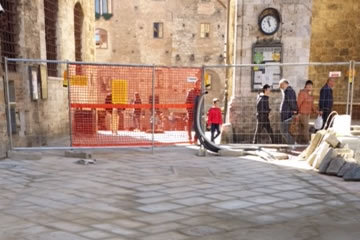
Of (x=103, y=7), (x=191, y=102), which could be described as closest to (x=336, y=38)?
(x=191, y=102)

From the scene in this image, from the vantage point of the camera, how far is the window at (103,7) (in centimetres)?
2871

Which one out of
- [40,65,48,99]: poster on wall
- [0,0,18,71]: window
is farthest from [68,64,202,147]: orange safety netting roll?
[0,0,18,71]: window

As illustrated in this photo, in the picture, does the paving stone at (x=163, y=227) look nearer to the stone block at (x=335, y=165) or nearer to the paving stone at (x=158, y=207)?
the paving stone at (x=158, y=207)

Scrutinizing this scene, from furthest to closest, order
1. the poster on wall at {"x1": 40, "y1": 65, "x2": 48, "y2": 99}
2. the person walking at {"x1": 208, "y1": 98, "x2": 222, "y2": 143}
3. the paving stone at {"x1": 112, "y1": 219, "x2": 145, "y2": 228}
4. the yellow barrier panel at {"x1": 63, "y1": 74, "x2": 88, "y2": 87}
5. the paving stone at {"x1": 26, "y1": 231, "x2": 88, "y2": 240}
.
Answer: the person walking at {"x1": 208, "y1": 98, "x2": 222, "y2": 143} < the poster on wall at {"x1": 40, "y1": 65, "x2": 48, "y2": 99} < the yellow barrier panel at {"x1": 63, "y1": 74, "x2": 88, "y2": 87} < the paving stone at {"x1": 112, "y1": 219, "x2": 145, "y2": 228} < the paving stone at {"x1": 26, "y1": 231, "x2": 88, "y2": 240}

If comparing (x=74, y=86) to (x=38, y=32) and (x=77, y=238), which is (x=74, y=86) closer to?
(x=38, y=32)

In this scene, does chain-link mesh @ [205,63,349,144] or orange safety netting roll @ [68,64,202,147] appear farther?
chain-link mesh @ [205,63,349,144]

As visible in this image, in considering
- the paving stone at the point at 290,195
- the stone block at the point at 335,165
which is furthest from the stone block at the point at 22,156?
the stone block at the point at 335,165

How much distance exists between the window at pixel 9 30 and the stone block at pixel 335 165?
7240 mm

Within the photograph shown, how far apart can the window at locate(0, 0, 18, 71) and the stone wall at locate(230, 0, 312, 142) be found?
577cm

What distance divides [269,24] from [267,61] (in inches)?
39.6

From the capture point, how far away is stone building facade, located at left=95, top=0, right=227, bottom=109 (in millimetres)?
27406

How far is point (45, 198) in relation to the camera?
4.26 metres

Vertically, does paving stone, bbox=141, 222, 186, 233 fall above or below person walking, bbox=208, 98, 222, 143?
below

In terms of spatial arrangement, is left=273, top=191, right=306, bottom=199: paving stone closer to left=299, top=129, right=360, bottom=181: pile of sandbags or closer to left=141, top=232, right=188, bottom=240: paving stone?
Result: left=299, top=129, right=360, bottom=181: pile of sandbags
